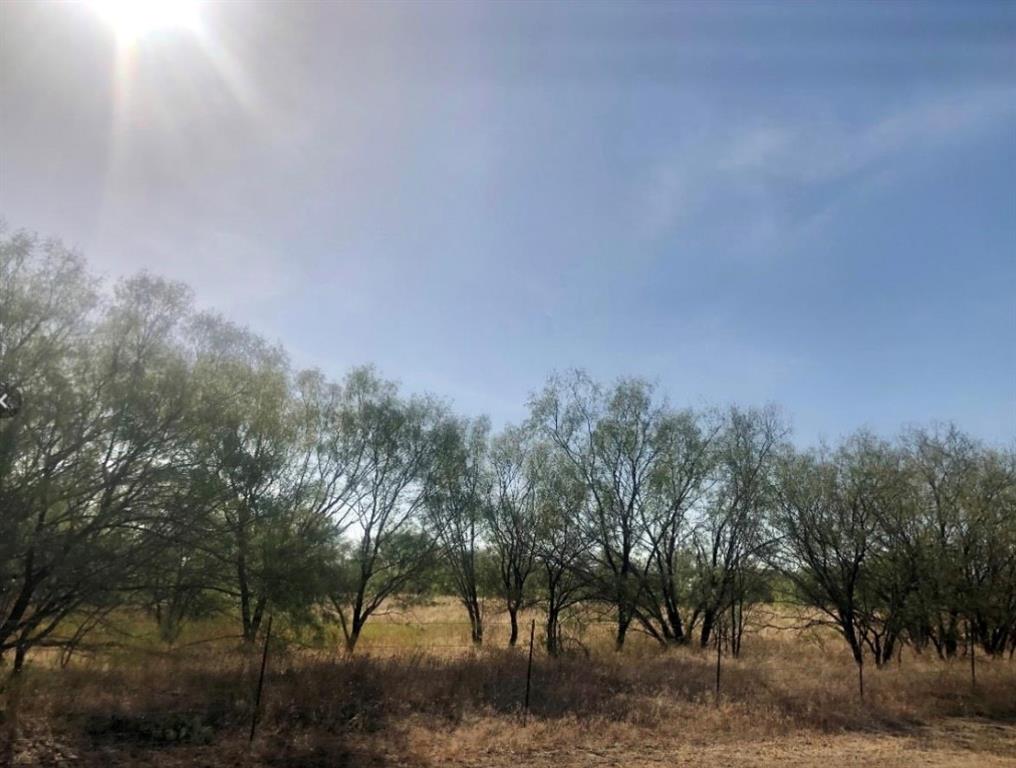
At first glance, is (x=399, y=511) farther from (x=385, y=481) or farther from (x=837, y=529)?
(x=837, y=529)

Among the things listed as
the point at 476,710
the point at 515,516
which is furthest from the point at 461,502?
the point at 476,710

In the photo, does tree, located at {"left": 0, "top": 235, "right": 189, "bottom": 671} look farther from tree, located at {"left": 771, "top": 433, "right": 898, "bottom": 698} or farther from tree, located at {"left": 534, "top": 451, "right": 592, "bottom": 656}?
Result: tree, located at {"left": 771, "top": 433, "right": 898, "bottom": 698}

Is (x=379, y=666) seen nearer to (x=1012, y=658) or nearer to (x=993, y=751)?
(x=993, y=751)

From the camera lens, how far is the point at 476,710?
15.1 meters

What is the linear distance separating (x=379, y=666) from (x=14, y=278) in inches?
457

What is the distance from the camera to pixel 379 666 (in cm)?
1767

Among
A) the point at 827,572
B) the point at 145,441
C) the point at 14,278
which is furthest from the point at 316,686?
the point at 827,572

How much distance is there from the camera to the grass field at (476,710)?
11.9 m

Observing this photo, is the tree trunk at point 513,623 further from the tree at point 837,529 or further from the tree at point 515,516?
the tree at point 837,529

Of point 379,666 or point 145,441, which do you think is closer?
point 145,441

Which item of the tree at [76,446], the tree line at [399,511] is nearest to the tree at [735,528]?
the tree line at [399,511]

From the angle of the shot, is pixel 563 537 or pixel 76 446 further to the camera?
pixel 563 537

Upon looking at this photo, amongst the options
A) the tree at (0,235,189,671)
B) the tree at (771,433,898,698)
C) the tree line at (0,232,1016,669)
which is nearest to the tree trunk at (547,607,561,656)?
the tree line at (0,232,1016,669)

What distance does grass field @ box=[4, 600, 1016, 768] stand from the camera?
1186cm
